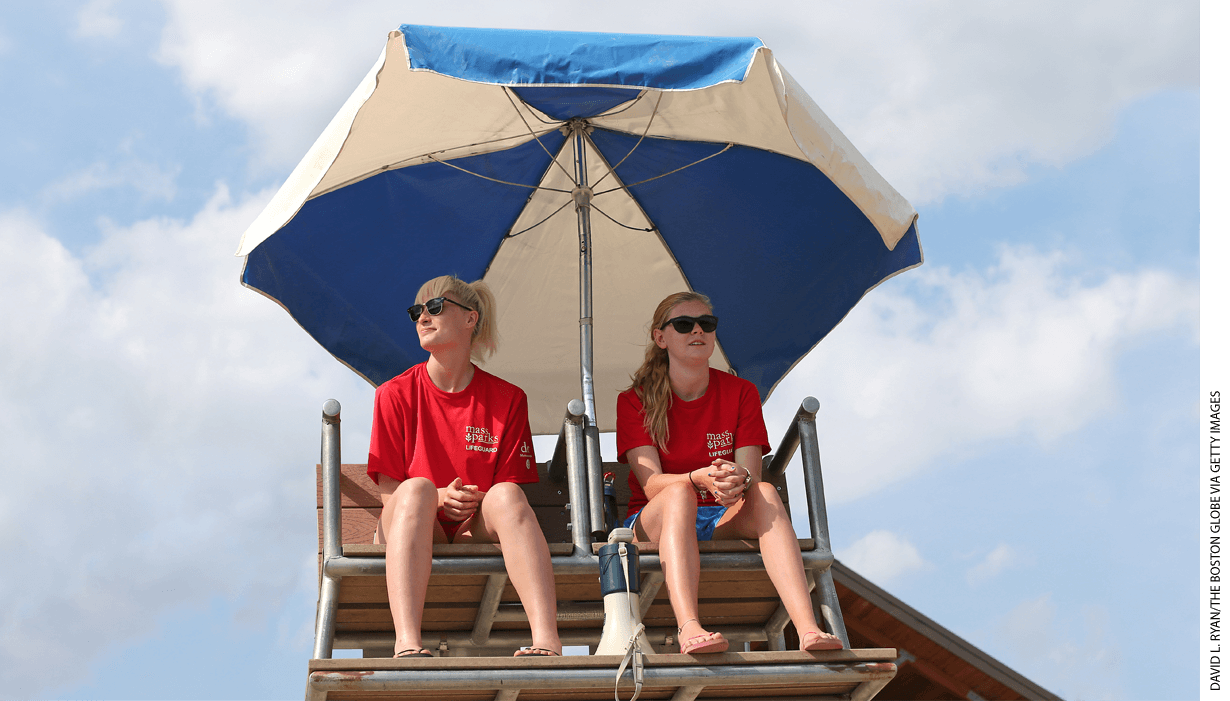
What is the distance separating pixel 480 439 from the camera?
183 inches

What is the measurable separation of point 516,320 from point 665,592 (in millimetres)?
2175

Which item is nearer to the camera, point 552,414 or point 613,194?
point 613,194

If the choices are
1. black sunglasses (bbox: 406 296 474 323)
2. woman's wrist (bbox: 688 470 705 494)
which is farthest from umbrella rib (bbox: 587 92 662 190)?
woman's wrist (bbox: 688 470 705 494)

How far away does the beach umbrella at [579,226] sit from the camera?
5148mm

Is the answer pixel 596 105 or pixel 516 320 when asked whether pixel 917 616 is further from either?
pixel 596 105

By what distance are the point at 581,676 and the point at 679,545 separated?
65 cm

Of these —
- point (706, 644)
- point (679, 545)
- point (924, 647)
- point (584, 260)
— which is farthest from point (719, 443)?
point (924, 647)

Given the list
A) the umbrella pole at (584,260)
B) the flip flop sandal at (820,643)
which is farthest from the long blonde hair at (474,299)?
the flip flop sandal at (820,643)

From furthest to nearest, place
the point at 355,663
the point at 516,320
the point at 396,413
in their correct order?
the point at 516,320 < the point at 396,413 < the point at 355,663

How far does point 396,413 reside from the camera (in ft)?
15.3

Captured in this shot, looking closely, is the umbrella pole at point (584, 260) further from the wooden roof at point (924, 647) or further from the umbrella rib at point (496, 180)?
the wooden roof at point (924, 647)

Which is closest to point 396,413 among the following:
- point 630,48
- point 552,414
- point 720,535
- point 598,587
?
point 598,587

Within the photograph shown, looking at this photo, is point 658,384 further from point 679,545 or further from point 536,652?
point 536,652

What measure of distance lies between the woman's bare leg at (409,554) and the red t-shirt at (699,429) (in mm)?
962
